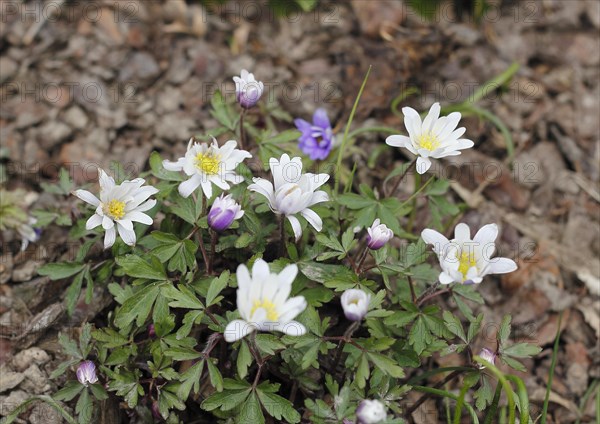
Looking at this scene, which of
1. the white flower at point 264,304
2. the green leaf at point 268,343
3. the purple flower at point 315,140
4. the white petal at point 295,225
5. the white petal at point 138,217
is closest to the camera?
the white flower at point 264,304

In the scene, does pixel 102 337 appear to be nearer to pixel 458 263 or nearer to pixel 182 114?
pixel 458 263

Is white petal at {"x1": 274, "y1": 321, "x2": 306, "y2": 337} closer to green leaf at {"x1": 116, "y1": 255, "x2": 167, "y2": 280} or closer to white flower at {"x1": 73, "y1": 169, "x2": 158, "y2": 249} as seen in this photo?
green leaf at {"x1": 116, "y1": 255, "x2": 167, "y2": 280}

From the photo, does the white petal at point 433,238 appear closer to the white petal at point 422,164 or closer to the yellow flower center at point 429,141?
the white petal at point 422,164

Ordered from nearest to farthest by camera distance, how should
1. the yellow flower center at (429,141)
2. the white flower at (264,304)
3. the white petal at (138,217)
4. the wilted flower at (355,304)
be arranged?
1. the white flower at (264,304)
2. the wilted flower at (355,304)
3. the white petal at (138,217)
4. the yellow flower center at (429,141)

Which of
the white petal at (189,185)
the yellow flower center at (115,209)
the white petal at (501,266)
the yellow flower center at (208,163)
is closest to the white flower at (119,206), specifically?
the yellow flower center at (115,209)

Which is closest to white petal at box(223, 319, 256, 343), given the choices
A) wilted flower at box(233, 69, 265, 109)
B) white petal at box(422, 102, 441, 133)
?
wilted flower at box(233, 69, 265, 109)

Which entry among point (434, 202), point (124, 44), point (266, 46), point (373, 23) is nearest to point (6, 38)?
point (124, 44)
